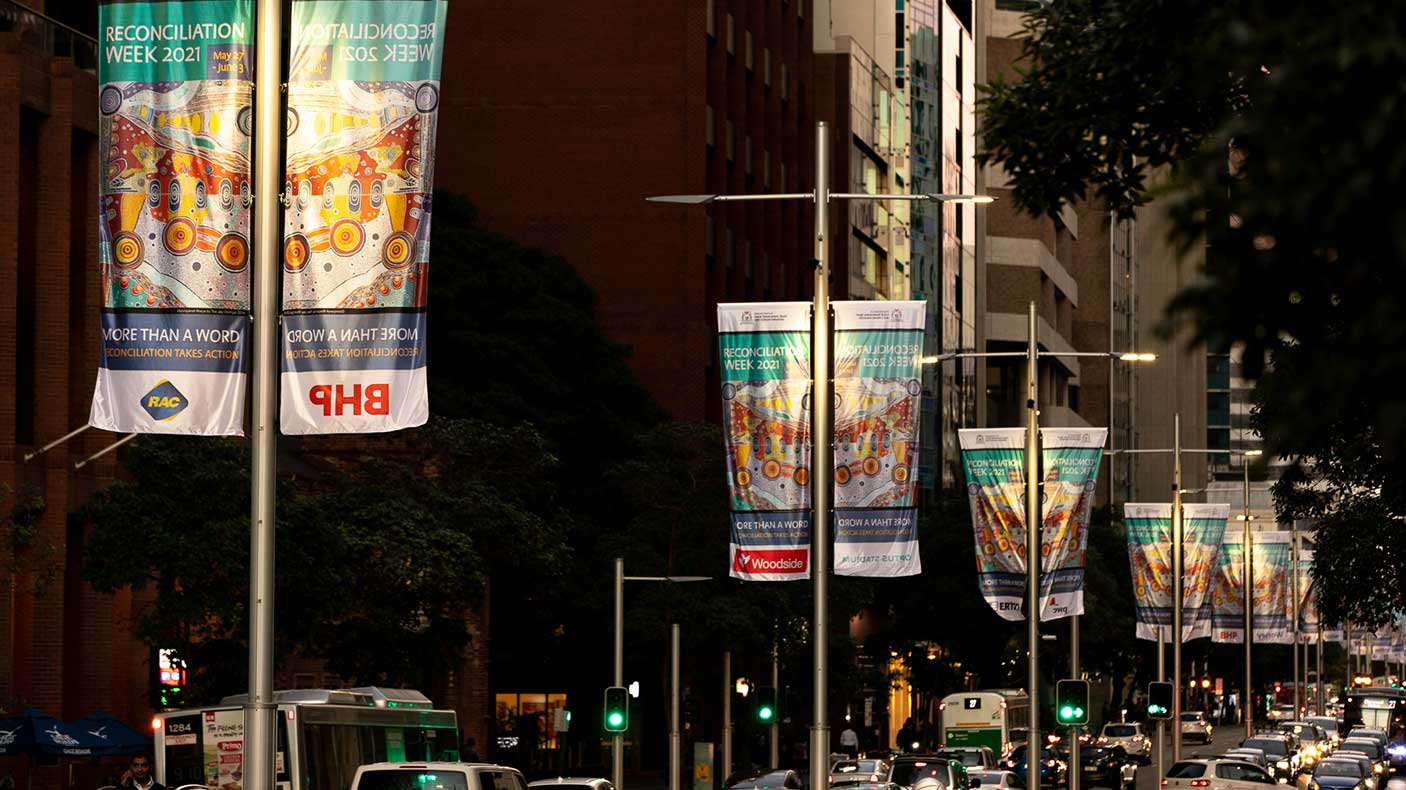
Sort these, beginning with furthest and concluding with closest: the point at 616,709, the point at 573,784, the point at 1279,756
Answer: the point at 1279,756 → the point at 616,709 → the point at 573,784

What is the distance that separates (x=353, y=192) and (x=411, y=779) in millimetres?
10112

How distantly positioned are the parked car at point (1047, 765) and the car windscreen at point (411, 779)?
43762 millimetres

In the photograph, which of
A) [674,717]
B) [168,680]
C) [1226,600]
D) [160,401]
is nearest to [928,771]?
[674,717]

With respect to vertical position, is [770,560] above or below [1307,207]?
below

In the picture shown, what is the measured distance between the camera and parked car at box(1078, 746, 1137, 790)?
237 feet

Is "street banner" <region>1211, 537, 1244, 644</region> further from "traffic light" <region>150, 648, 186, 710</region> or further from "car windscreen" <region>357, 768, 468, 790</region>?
"car windscreen" <region>357, 768, 468, 790</region>

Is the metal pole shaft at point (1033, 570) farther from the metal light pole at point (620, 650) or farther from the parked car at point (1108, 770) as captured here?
the parked car at point (1108, 770)

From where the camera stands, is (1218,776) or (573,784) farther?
(1218,776)

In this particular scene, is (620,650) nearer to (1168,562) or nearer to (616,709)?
(616,709)

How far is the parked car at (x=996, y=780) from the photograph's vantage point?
54.0 meters

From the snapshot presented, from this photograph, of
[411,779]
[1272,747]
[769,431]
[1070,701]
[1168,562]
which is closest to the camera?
[411,779]

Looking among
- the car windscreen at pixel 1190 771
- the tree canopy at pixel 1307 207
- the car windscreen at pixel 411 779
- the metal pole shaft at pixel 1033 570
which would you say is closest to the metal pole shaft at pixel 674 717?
the car windscreen at pixel 1190 771

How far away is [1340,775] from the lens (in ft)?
194

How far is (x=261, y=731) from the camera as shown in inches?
744
